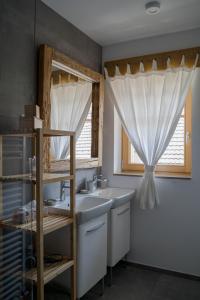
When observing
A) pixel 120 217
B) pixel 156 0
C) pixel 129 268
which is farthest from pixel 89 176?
pixel 156 0

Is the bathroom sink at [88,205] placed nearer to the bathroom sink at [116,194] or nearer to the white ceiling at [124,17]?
the bathroom sink at [116,194]

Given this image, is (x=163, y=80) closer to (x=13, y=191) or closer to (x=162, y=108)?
(x=162, y=108)

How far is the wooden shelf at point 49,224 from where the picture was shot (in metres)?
1.63

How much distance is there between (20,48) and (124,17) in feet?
3.22

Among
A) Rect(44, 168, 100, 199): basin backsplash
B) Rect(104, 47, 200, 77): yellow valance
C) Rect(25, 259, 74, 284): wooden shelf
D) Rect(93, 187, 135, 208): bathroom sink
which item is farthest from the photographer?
Rect(104, 47, 200, 77): yellow valance

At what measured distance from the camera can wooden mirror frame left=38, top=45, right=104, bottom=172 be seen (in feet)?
6.66

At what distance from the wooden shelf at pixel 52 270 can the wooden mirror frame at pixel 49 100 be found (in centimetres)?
70

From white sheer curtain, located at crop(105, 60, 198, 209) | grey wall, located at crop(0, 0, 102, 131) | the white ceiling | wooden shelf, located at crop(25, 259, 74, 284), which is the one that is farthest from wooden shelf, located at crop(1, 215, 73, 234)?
the white ceiling

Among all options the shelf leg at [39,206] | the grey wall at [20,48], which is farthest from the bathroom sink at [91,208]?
the grey wall at [20,48]

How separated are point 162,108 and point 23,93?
1.33 metres

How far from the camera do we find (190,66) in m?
2.48

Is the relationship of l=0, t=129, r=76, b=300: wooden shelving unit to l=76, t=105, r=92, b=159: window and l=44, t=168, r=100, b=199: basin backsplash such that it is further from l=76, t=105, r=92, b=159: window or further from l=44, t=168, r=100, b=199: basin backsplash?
l=76, t=105, r=92, b=159: window

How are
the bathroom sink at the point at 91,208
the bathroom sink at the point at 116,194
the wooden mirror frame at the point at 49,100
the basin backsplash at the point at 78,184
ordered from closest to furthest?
the bathroom sink at the point at 91,208
the wooden mirror frame at the point at 49,100
the basin backsplash at the point at 78,184
the bathroom sink at the point at 116,194

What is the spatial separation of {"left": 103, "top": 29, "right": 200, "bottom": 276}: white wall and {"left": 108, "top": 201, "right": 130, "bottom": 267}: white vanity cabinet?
0.15m
